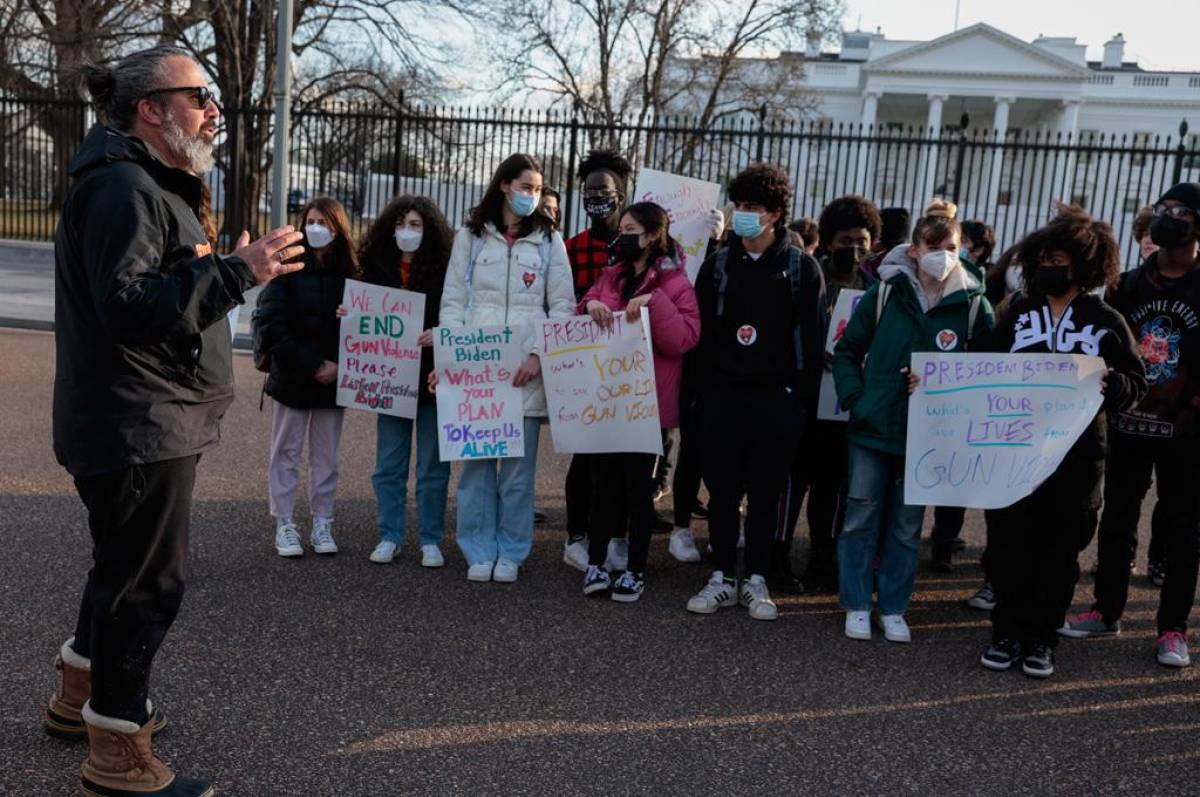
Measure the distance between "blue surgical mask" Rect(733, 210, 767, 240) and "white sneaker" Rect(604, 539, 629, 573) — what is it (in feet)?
5.60

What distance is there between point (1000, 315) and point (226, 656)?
3530mm

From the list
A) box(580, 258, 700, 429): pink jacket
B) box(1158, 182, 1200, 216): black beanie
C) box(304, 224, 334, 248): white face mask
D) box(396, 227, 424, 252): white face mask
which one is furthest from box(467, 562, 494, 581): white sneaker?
box(1158, 182, 1200, 216): black beanie

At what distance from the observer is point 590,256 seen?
18.7 feet

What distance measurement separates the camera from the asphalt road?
331 cm

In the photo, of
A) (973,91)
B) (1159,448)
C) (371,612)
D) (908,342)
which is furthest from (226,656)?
(973,91)

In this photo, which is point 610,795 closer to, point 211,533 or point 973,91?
point 211,533

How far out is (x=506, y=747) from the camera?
135 inches

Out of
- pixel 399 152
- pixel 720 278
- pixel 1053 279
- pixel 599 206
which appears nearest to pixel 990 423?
pixel 1053 279

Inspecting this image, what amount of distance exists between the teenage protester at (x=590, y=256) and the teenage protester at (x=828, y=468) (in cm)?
86

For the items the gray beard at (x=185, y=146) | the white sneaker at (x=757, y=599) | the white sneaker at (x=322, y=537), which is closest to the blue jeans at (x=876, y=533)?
the white sneaker at (x=757, y=599)

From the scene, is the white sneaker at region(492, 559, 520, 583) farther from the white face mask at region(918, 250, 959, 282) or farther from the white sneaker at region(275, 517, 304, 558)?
the white face mask at region(918, 250, 959, 282)

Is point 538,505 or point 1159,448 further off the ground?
point 1159,448

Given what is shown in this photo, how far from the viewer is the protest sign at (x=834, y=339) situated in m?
5.30

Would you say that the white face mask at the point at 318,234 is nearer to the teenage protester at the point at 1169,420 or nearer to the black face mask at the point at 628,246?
the black face mask at the point at 628,246
